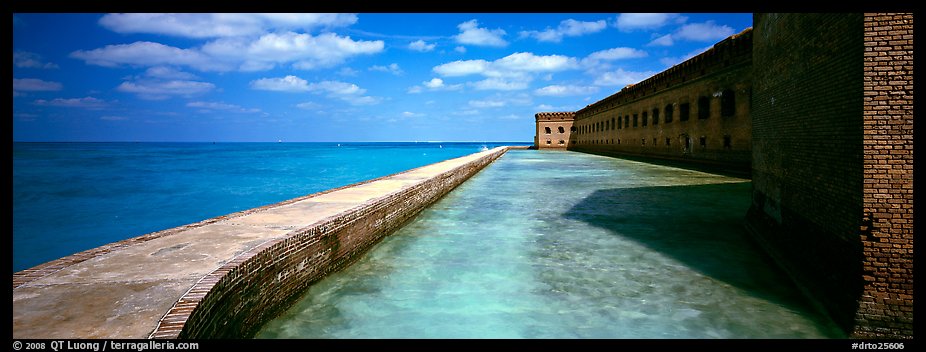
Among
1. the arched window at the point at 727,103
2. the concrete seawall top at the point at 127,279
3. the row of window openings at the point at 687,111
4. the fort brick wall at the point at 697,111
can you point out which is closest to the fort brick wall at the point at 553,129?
the row of window openings at the point at 687,111

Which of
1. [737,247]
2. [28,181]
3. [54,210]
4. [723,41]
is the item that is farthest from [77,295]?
[28,181]

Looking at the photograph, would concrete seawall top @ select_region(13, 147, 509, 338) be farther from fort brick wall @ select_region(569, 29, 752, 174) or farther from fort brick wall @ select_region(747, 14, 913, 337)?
fort brick wall @ select_region(569, 29, 752, 174)

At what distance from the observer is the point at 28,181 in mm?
28328

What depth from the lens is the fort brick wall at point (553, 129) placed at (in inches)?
2104

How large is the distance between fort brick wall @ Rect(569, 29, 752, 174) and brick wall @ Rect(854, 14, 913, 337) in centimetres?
1436

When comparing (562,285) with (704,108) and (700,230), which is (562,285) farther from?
(704,108)

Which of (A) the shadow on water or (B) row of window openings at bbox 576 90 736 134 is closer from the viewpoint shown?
(A) the shadow on water

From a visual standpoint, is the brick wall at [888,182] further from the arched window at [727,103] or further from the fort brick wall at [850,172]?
the arched window at [727,103]

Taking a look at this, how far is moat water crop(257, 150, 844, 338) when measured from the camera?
3480 millimetres

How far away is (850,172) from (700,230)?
3.36 meters

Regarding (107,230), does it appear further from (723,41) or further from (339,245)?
(723,41)

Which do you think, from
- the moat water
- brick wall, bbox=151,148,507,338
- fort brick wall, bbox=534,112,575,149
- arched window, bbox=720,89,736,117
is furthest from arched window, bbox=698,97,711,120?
fort brick wall, bbox=534,112,575,149

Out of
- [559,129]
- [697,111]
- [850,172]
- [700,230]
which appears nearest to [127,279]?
[850,172]

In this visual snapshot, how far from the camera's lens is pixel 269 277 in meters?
3.67
